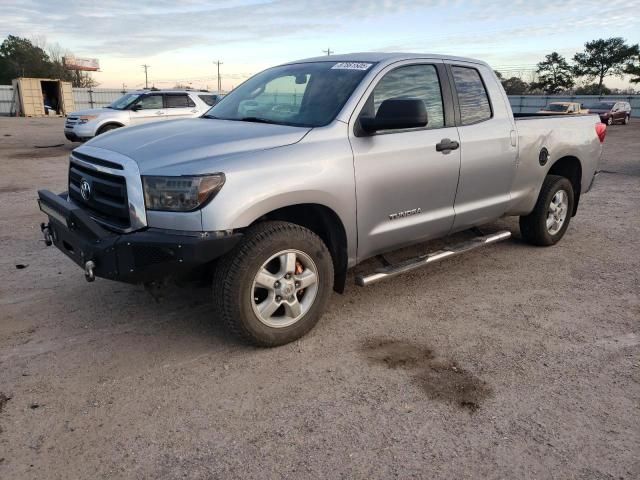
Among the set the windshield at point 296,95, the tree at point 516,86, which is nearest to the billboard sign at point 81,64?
the tree at point 516,86

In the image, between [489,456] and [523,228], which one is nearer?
[489,456]

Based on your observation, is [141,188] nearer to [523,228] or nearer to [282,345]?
[282,345]

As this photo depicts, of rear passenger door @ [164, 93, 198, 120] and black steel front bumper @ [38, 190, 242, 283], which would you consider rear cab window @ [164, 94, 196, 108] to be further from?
black steel front bumper @ [38, 190, 242, 283]

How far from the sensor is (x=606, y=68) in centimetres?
6450

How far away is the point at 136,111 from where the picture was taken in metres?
15.0

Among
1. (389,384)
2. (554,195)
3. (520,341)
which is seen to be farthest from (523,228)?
(389,384)

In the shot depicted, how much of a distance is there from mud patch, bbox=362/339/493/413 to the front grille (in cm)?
175

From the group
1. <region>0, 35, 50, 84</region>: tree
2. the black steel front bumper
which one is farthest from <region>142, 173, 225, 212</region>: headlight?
<region>0, 35, 50, 84</region>: tree

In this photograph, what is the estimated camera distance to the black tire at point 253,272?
10.4 ft

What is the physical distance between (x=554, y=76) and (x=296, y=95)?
226 feet

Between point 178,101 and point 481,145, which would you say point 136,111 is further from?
point 481,145

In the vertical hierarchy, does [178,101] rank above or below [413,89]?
above

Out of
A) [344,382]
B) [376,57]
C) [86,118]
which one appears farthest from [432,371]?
[86,118]

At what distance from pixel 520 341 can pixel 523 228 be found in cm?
233
